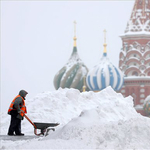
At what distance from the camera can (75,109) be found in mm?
24578

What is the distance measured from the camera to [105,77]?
68062 millimetres

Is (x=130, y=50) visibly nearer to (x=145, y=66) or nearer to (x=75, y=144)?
(x=145, y=66)

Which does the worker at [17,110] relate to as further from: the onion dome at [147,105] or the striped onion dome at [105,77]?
the striped onion dome at [105,77]

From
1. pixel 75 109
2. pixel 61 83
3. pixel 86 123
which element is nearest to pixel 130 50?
pixel 61 83

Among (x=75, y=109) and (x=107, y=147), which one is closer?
(x=107, y=147)

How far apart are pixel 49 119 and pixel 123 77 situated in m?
46.3

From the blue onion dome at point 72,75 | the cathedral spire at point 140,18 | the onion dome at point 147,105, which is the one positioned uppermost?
the cathedral spire at point 140,18

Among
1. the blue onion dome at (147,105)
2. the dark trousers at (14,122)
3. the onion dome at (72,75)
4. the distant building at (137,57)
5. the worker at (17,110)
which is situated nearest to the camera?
the worker at (17,110)

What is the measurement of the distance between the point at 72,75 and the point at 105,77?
7.17 meters

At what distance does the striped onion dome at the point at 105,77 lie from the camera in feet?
223

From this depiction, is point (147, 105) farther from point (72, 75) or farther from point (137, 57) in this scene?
point (72, 75)

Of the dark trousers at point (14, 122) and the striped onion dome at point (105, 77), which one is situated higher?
the dark trousers at point (14, 122)

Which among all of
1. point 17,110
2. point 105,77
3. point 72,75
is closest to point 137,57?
point 105,77

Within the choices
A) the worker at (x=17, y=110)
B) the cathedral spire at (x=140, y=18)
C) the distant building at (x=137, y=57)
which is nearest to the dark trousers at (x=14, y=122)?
the worker at (x=17, y=110)
